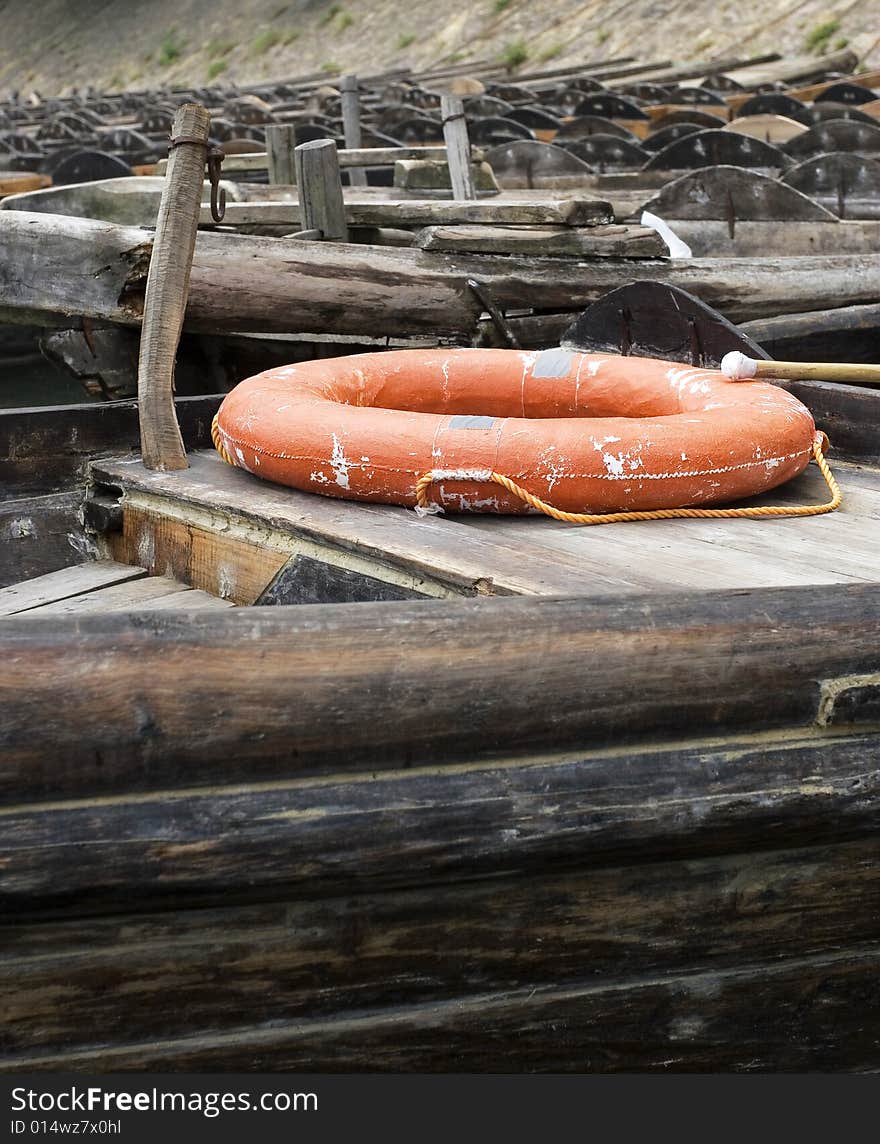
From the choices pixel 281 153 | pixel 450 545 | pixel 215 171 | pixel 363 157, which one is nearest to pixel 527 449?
pixel 450 545

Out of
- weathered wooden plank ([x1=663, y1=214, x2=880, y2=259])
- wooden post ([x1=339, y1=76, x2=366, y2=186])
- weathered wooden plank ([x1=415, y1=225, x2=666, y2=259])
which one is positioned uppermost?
wooden post ([x1=339, y1=76, x2=366, y2=186])

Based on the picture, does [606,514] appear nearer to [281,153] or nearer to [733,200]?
[733,200]

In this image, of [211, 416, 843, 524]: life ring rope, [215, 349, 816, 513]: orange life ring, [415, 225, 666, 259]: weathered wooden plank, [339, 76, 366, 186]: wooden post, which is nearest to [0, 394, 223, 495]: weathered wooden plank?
[215, 349, 816, 513]: orange life ring

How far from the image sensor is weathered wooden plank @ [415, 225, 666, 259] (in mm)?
4945

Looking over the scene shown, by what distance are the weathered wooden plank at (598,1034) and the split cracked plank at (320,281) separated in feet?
9.51

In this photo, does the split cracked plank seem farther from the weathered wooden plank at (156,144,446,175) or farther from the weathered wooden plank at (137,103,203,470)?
the weathered wooden plank at (156,144,446,175)

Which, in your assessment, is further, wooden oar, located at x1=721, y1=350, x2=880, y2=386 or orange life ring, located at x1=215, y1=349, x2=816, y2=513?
wooden oar, located at x1=721, y1=350, x2=880, y2=386

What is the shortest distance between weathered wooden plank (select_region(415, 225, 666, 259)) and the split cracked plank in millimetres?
37

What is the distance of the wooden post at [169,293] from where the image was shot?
3.54 meters

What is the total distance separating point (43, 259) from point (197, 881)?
3.22 m

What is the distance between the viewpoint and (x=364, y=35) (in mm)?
32656

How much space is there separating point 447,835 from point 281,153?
6912 millimetres

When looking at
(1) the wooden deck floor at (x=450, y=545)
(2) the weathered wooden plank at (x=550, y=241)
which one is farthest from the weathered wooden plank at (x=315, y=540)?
(2) the weathered wooden plank at (x=550, y=241)

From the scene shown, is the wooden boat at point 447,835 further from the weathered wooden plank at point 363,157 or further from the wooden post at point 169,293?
the weathered wooden plank at point 363,157
